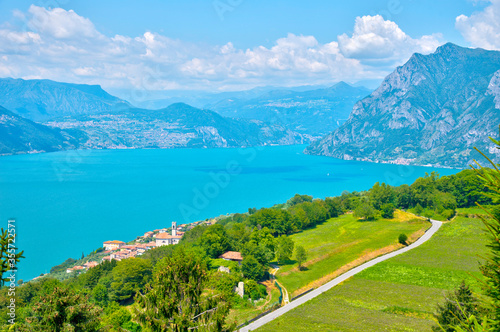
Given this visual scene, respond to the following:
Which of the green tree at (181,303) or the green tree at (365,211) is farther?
the green tree at (365,211)

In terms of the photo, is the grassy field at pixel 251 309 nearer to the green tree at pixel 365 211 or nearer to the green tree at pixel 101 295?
the green tree at pixel 101 295

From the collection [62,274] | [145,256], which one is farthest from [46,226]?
[145,256]

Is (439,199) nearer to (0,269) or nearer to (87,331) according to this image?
(87,331)

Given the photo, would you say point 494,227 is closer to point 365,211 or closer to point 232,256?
point 232,256

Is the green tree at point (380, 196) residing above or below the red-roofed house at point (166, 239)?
above

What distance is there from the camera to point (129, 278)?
1550 inches

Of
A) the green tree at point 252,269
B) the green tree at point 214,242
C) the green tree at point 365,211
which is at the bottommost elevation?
the green tree at point 252,269

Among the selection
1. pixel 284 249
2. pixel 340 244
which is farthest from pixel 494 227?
pixel 340 244

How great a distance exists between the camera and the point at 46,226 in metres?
85.7

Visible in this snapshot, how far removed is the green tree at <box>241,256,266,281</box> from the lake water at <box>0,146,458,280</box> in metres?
41.8

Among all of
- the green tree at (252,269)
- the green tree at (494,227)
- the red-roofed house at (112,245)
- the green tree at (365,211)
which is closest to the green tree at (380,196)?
the green tree at (365,211)

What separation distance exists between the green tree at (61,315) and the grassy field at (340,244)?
27048 millimetres

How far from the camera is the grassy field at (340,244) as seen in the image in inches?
1625

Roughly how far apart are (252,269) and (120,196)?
93788mm
